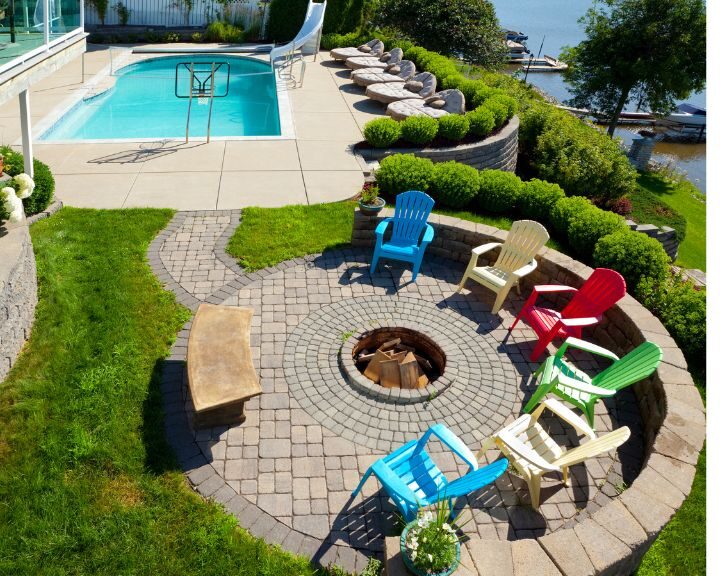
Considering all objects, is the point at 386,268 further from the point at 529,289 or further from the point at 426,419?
the point at 426,419

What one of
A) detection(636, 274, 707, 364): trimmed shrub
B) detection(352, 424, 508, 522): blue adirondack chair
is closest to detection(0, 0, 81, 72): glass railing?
detection(352, 424, 508, 522): blue adirondack chair

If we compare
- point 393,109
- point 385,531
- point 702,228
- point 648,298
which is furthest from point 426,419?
point 702,228

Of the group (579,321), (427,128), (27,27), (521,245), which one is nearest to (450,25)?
(427,128)

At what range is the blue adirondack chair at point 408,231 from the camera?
23.0ft

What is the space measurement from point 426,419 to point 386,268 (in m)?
2.78

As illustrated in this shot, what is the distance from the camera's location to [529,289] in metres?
7.22

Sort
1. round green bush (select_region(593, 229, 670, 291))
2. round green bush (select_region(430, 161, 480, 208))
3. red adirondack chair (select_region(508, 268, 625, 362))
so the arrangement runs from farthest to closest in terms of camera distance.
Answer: round green bush (select_region(430, 161, 480, 208))
round green bush (select_region(593, 229, 670, 291))
red adirondack chair (select_region(508, 268, 625, 362))

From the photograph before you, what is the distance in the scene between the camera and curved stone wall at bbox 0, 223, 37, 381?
528 centimetres

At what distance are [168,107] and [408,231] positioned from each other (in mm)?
A: 9945

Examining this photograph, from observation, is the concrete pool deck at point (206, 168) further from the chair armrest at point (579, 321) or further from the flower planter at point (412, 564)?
the flower planter at point (412, 564)

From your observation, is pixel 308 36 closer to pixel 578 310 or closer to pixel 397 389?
pixel 578 310

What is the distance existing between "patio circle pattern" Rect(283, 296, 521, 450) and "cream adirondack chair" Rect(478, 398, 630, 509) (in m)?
0.46

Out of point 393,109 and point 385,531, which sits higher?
point 393,109

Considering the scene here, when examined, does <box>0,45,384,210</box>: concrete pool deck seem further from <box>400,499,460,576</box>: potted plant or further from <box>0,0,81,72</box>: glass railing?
<box>400,499,460,576</box>: potted plant
